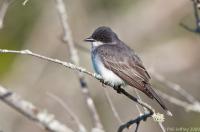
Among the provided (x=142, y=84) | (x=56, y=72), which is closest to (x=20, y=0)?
(x=56, y=72)

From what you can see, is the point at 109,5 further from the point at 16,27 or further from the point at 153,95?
the point at 153,95

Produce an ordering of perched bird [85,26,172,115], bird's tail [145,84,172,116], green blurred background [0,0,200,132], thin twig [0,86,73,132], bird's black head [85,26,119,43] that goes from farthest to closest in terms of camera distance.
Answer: green blurred background [0,0,200,132], bird's black head [85,26,119,43], perched bird [85,26,172,115], bird's tail [145,84,172,116], thin twig [0,86,73,132]

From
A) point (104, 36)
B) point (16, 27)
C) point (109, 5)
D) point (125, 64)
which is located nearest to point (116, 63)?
point (125, 64)

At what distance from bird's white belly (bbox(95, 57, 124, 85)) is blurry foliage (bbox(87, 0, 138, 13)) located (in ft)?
11.0

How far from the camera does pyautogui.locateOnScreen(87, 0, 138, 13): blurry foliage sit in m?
9.05

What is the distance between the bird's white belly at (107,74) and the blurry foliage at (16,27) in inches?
133

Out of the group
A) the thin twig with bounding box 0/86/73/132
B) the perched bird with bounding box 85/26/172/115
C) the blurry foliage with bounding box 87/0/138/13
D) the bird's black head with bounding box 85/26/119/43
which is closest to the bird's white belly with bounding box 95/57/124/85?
the perched bird with bounding box 85/26/172/115

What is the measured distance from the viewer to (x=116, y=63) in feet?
18.7

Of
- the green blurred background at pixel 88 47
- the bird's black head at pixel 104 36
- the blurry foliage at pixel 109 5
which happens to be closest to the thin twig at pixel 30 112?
the bird's black head at pixel 104 36

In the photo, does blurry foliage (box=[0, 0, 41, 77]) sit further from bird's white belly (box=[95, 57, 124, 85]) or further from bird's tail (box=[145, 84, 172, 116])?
bird's tail (box=[145, 84, 172, 116])

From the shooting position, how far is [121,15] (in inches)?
364

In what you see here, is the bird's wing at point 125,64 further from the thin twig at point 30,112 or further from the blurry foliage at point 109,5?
the blurry foliage at point 109,5

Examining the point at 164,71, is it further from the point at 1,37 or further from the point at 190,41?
the point at 1,37

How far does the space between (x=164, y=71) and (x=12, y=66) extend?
1.97 meters
